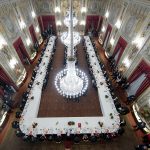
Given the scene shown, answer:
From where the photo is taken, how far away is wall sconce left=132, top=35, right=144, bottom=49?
38.4ft

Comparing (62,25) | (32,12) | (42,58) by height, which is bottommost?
(42,58)

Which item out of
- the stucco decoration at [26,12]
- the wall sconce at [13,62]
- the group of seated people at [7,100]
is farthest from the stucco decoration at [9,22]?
the group of seated people at [7,100]

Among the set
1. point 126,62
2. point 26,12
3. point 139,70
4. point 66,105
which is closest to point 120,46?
point 126,62

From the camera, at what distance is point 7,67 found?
12.4 meters

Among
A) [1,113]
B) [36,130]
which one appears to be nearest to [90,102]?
[36,130]

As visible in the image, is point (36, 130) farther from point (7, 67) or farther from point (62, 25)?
point (62, 25)

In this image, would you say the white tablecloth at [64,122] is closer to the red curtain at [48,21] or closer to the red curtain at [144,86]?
the red curtain at [144,86]

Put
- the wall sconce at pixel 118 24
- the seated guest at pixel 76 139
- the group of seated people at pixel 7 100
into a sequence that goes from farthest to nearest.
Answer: the wall sconce at pixel 118 24 → the group of seated people at pixel 7 100 → the seated guest at pixel 76 139

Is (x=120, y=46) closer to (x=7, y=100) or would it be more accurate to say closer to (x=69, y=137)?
(x=69, y=137)

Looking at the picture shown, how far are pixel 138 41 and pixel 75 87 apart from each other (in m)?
6.69

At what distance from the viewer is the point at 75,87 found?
10.2m

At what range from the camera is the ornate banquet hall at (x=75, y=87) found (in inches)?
381

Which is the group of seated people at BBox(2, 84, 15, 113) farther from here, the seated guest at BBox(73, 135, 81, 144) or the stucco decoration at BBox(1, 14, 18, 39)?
the seated guest at BBox(73, 135, 81, 144)

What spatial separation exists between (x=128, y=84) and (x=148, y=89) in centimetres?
252
